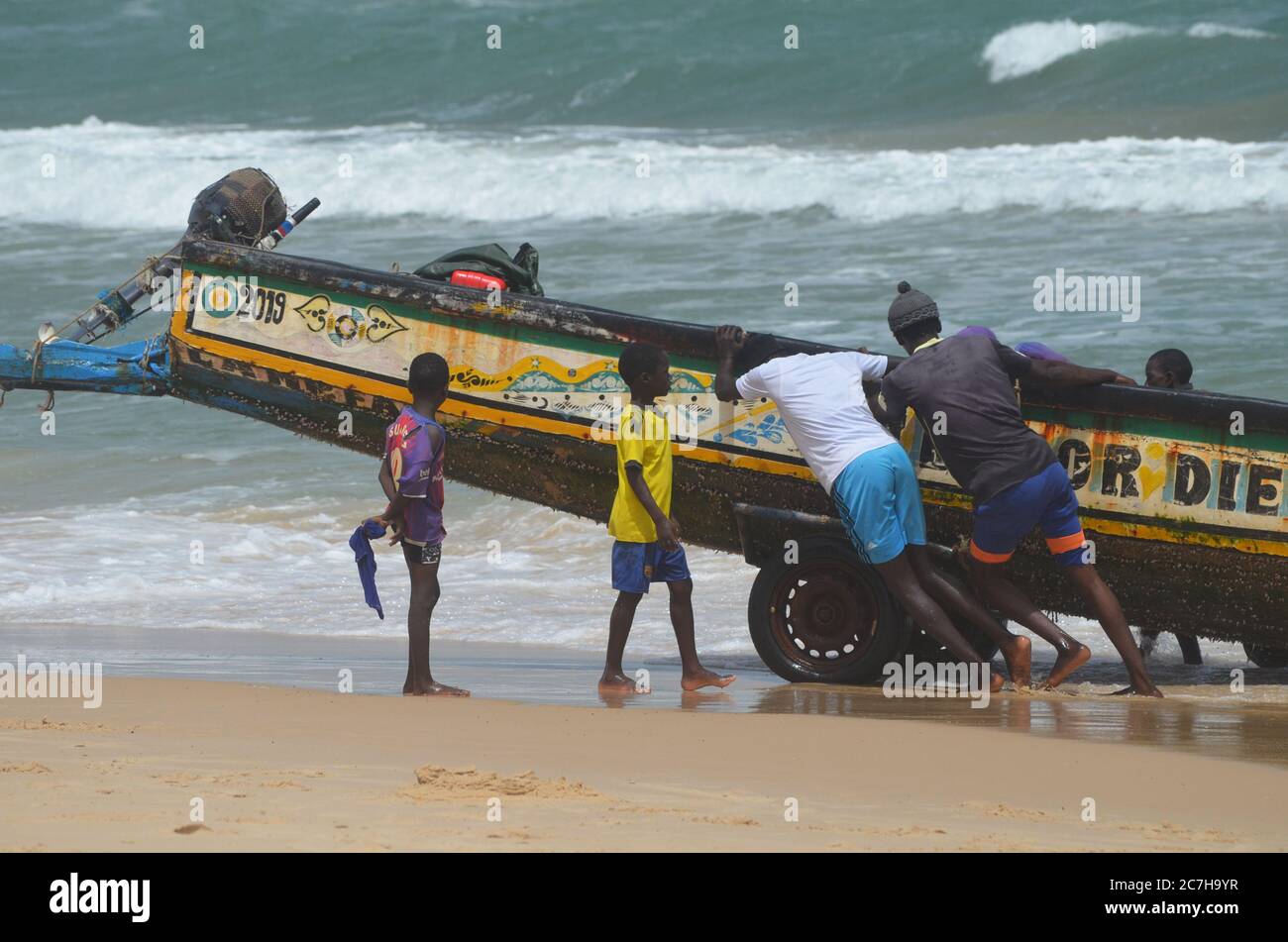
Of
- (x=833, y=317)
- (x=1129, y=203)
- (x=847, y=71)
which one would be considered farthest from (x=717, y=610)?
(x=847, y=71)

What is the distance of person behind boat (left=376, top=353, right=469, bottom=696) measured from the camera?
6320 millimetres

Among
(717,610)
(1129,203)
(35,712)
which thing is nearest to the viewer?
(35,712)

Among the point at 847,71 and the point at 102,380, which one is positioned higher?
the point at 847,71

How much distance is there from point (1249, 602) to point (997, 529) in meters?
1.01

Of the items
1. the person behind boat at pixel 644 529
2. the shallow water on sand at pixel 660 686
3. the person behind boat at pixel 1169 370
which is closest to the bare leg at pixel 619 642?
the person behind boat at pixel 644 529

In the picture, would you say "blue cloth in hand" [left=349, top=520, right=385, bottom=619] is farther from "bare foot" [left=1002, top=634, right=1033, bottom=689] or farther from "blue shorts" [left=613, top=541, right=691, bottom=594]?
"bare foot" [left=1002, top=634, right=1033, bottom=689]

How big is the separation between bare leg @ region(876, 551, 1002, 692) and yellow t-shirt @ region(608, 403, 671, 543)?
851 mm

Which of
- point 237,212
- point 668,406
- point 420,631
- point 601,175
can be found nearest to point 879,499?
point 668,406

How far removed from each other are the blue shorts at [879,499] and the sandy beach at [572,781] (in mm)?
590

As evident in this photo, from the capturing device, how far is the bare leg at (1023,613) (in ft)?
21.0

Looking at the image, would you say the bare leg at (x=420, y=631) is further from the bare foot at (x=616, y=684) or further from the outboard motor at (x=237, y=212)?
the outboard motor at (x=237, y=212)

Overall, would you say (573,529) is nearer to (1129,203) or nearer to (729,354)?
(729,354)

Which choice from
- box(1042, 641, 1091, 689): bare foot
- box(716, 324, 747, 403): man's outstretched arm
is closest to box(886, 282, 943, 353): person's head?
box(716, 324, 747, 403): man's outstretched arm

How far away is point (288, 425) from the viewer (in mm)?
7797
